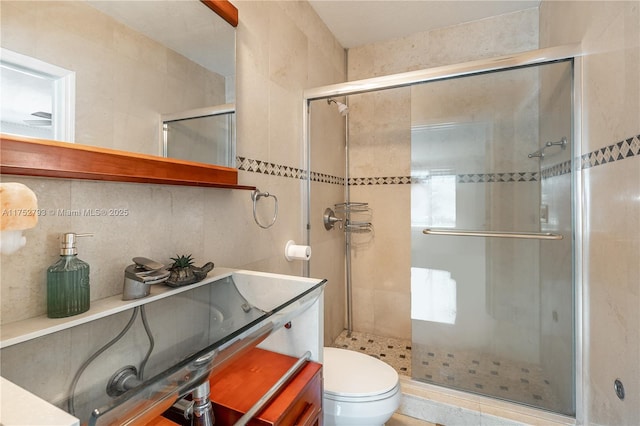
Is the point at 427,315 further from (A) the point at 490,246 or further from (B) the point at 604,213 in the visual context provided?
(B) the point at 604,213

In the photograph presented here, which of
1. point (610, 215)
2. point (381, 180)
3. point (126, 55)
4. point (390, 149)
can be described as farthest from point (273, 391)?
point (390, 149)

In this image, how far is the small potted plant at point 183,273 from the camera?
0.88 meters

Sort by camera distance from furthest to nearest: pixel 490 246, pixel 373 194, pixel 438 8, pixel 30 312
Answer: pixel 373 194 → pixel 438 8 → pixel 490 246 → pixel 30 312

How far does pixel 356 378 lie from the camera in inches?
50.3

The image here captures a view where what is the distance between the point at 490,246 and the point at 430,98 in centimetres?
97

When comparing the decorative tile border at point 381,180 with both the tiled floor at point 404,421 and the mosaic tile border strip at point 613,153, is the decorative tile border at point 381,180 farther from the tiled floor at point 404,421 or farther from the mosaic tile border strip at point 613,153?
the tiled floor at point 404,421

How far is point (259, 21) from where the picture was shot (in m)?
1.43

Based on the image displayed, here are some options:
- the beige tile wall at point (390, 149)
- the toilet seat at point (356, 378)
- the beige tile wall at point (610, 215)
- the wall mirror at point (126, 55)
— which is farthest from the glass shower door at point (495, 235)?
the wall mirror at point (126, 55)

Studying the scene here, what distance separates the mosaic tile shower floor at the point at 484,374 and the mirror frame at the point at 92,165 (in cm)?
161

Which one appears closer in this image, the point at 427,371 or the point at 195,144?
the point at 195,144

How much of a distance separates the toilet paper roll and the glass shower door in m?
0.75

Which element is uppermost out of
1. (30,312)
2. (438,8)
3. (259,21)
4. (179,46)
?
(438,8)

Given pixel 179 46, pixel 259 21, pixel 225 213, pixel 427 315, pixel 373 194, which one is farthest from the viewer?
pixel 373 194

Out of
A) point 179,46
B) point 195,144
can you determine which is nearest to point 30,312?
point 195,144
